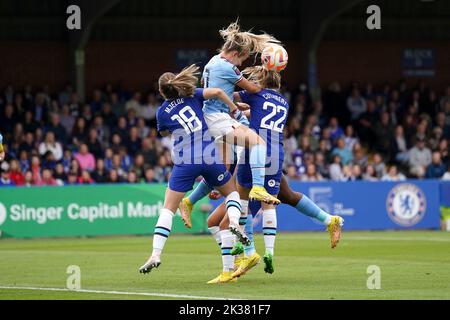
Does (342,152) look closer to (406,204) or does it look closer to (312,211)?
(406,204)

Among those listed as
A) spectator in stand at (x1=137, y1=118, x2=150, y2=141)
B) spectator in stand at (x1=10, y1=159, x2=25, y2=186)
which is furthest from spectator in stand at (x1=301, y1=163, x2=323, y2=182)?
spectator in stand at (x1=10, y1=159, x2=25, y2=186)

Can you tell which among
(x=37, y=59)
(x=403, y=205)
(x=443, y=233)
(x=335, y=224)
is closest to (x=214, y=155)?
(x=335, y=224)

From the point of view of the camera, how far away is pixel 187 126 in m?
13.0

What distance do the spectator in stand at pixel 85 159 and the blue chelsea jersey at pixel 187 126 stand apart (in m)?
14.4

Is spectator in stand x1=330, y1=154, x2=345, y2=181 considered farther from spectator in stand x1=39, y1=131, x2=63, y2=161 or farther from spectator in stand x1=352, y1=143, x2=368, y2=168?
spectator in stand x1=39, y1=131, x2=63, y2=161

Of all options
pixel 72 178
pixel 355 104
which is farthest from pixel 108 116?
pixel 355 104

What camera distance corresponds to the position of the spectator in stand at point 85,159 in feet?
89.6

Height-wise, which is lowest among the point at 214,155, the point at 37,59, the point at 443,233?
the point at 443,233

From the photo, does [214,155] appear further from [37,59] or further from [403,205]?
[37,59]

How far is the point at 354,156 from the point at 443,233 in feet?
19.7

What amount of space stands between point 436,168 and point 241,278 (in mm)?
16887

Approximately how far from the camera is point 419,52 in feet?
Answer: 128
